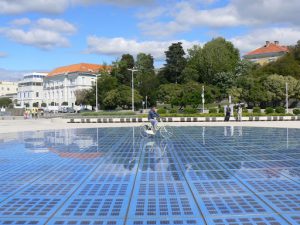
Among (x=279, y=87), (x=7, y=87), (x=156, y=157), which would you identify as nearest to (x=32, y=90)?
(x=7, y=87)

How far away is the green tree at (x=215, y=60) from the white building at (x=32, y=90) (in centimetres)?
7257

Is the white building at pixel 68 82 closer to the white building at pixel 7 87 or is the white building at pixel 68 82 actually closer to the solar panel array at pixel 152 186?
the white building at pixel 7 87

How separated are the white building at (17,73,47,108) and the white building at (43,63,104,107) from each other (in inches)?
157

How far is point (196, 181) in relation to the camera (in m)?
8.09

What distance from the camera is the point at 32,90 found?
419 ft

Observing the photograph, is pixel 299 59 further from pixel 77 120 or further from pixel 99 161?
pixel 99 161

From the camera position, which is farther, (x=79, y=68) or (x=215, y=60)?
(x=79, y=68)

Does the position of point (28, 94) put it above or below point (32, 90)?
below

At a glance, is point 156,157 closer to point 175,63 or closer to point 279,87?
point 279,87

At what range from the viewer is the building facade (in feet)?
324

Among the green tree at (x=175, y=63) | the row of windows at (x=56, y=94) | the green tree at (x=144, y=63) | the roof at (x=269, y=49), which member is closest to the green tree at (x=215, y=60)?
the green tree at (x=175, y=63)

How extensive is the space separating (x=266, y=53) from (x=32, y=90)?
77840 millimetres

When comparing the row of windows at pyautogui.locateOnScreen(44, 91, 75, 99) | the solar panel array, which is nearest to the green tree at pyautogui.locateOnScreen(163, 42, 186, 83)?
the row of windows at pyautogui.locateOnScreen(44, 91, 75, 99)

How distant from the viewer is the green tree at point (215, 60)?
70688mm
